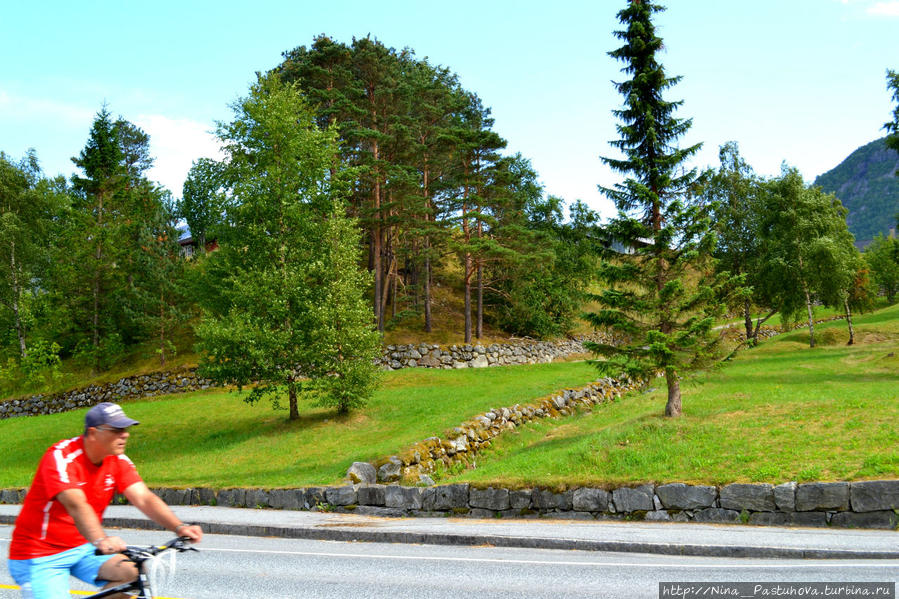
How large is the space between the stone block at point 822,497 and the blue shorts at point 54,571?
36.9ft

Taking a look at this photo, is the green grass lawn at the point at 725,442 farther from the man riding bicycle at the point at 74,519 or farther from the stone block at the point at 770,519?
the man riding bicycle at the point at 74,519

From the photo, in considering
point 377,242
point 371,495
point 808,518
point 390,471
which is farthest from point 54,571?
point 377,242

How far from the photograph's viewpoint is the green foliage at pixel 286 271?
22422mm

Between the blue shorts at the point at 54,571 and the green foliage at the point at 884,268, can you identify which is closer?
the blue shorts at the point at 54,571

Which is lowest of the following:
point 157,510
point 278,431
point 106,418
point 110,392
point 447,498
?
point 447,498

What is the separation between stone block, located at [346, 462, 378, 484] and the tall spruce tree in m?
7.29

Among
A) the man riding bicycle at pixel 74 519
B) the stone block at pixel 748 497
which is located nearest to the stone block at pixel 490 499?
the stone block at pixel 748 497

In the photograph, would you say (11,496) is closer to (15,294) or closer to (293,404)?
(293,404)

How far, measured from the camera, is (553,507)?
13.2 metres

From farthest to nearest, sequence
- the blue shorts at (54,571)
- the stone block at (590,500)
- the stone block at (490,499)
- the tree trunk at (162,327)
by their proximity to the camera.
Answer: the tree trunk at (162,327), the stone block at (490,499), the stone block at (590,500), the blue shorts at (54,571)

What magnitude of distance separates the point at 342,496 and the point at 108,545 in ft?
37.3

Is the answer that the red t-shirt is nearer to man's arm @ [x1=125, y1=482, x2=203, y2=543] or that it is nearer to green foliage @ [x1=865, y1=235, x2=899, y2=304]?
man's arm @ [x1=125, y1=482, x2=203, y2=543]

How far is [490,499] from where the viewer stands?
1365cm

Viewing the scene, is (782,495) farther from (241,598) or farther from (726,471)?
(241,598)
